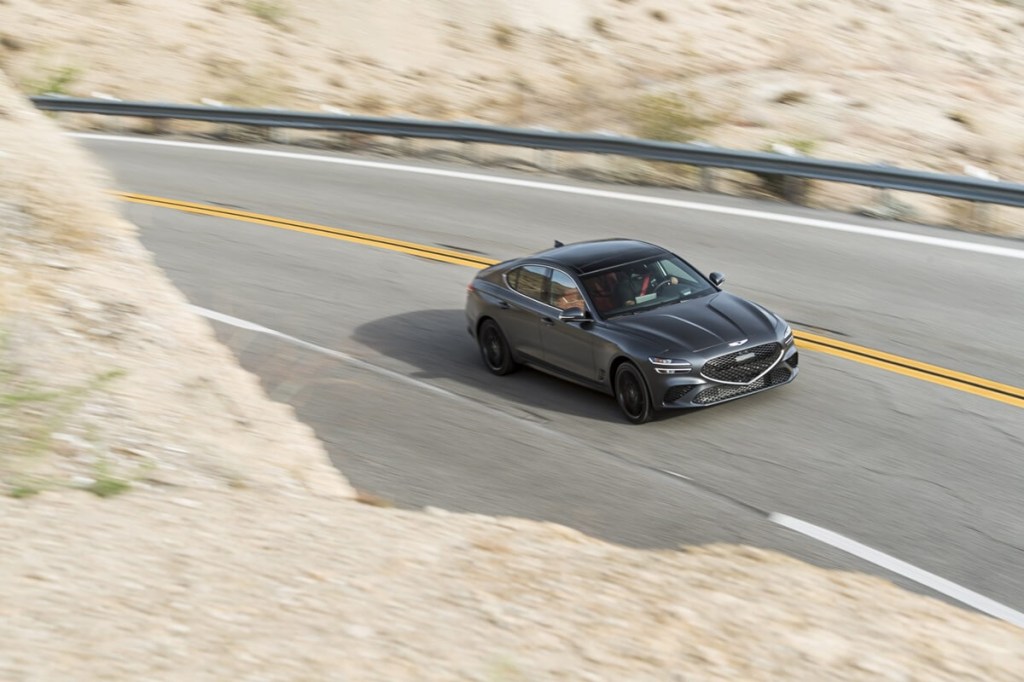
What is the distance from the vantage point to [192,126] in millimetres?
27250

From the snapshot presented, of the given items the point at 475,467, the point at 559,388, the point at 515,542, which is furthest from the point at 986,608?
the point at 559,388

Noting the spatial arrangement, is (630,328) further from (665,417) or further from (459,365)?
(459,365)

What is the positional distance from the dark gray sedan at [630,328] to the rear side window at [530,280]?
13mm

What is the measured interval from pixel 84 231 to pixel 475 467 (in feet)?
14.4

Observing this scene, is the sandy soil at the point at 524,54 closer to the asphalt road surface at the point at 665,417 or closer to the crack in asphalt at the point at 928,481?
the asphalt road surface at the point at 665,417

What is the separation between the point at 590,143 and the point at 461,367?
8.88m

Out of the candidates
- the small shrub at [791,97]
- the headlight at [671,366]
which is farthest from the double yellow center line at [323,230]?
the small shrub at [791,97]

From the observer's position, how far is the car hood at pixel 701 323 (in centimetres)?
1126

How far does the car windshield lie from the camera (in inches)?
474

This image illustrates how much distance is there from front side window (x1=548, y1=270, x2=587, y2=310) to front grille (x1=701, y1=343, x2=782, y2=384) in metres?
1.63

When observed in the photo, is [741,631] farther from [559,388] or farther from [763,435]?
[559,388]

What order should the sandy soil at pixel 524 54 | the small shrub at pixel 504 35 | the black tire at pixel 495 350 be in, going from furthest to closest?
the small shrub at pixel 504 35
the sandy soil at pixel 524 54
the black tire at pixel 495 350

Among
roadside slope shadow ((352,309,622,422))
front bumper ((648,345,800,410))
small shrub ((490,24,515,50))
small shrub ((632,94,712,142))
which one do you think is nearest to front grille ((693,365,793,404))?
front bumper ((648,345,800,410))

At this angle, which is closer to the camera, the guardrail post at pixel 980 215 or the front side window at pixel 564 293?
the front side window at pixel 564 293
